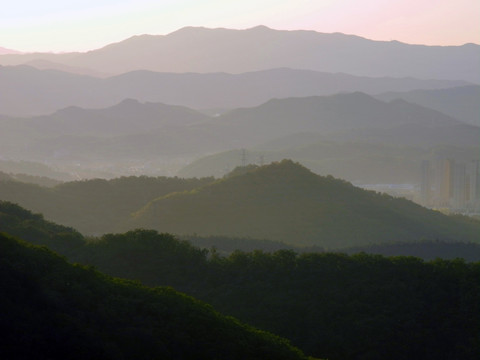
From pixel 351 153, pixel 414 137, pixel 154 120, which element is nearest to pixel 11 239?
pixel 351 153

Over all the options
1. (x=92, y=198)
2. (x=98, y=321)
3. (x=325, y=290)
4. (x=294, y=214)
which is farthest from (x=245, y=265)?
(x=92, y=198)

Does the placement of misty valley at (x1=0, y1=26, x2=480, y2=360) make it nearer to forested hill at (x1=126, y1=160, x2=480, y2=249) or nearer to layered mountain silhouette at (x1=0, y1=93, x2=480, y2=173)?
forested hill at (x1=126, y1=160, x2=480, y2=249)

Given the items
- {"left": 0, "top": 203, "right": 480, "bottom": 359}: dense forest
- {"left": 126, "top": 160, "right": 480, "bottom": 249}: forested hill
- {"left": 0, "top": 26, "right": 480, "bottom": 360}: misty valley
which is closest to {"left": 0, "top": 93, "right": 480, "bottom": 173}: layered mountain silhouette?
{"left": 0, "top": 26, "right": 480, "bottom": 360}: misty valley

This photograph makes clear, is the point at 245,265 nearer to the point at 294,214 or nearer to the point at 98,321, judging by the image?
the point at 98,321

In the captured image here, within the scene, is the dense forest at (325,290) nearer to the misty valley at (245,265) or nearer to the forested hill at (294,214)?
the misty valley at (245,265)

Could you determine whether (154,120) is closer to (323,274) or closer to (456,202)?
(456,202)

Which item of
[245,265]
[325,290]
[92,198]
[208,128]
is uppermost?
[208,128]

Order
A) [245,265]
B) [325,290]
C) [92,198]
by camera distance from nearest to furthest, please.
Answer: [325,290]
[245,265]
[92,198]
